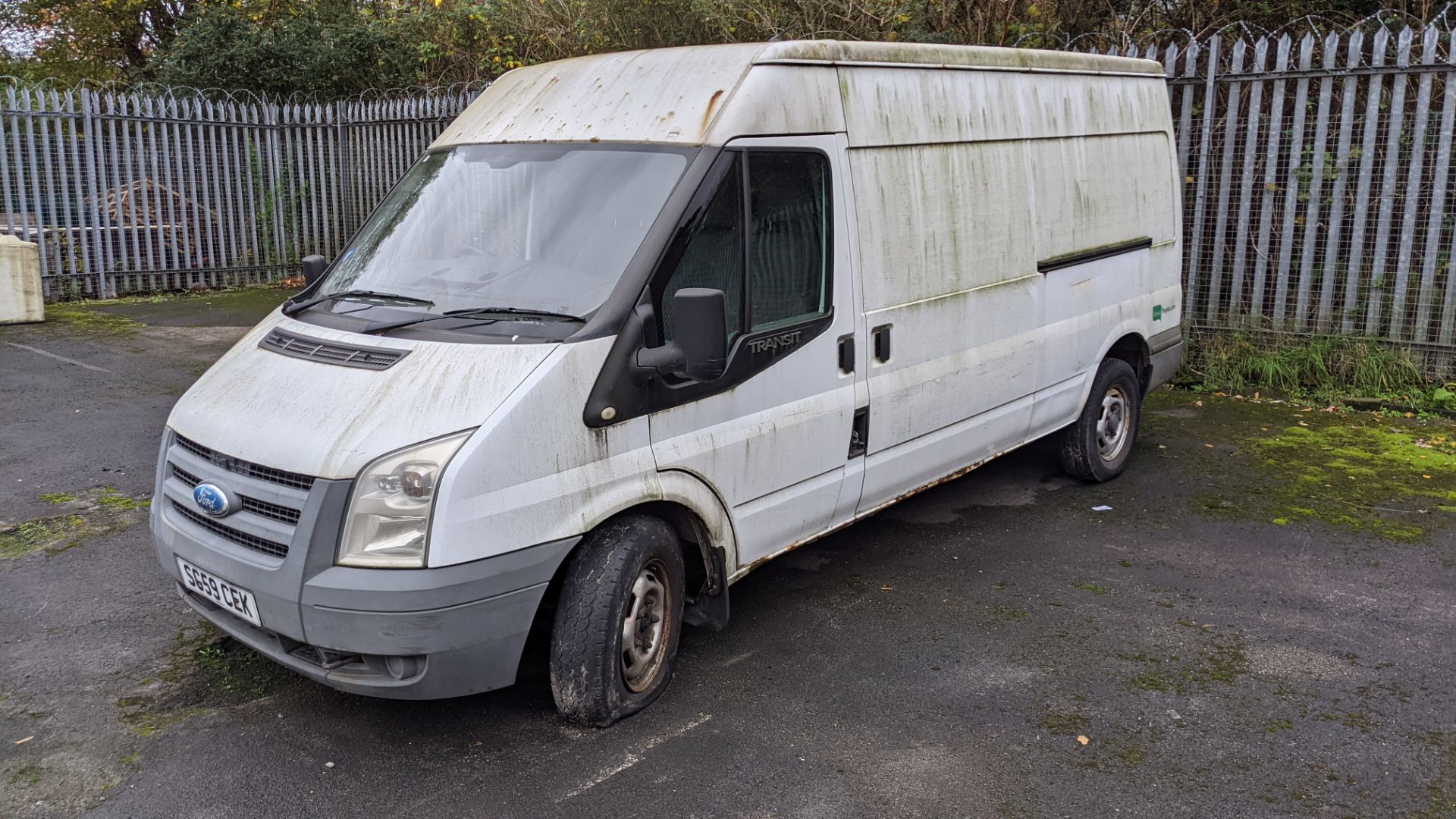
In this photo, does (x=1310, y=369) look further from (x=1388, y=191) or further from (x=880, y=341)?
(x=880, y=341)

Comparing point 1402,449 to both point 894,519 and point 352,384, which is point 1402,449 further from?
point 352,384

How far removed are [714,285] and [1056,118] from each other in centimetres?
272

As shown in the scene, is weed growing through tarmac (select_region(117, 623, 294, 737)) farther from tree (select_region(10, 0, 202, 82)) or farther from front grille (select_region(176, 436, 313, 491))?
tree (select_region(10, 0, 202, 82))

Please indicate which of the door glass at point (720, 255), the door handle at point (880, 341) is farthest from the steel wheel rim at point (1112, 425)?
the door glass at point (720, 255)

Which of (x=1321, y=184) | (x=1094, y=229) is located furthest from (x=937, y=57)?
(x=1321, y=184)

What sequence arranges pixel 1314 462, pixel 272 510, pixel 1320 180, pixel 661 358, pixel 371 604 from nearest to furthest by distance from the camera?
pixel 371 604 → pixel 272 510 → pixel 661 358 → pixel 1314 462 → pixel 1320 180

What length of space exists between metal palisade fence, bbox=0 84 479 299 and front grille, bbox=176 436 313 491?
9.11 metres

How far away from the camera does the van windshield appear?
13.0 ft

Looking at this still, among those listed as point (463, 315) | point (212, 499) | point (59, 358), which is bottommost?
point (59, 358)

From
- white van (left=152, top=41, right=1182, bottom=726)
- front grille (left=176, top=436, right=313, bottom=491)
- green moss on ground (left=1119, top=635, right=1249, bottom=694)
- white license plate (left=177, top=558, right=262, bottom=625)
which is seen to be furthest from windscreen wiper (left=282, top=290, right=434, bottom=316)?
green moss on ground (left=1119, top=635, right=1249, bottom=694)

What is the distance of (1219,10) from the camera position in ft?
34.7

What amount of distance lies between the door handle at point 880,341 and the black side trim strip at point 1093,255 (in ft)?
4.55

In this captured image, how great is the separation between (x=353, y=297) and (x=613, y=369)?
128cm

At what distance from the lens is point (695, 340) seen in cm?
367
